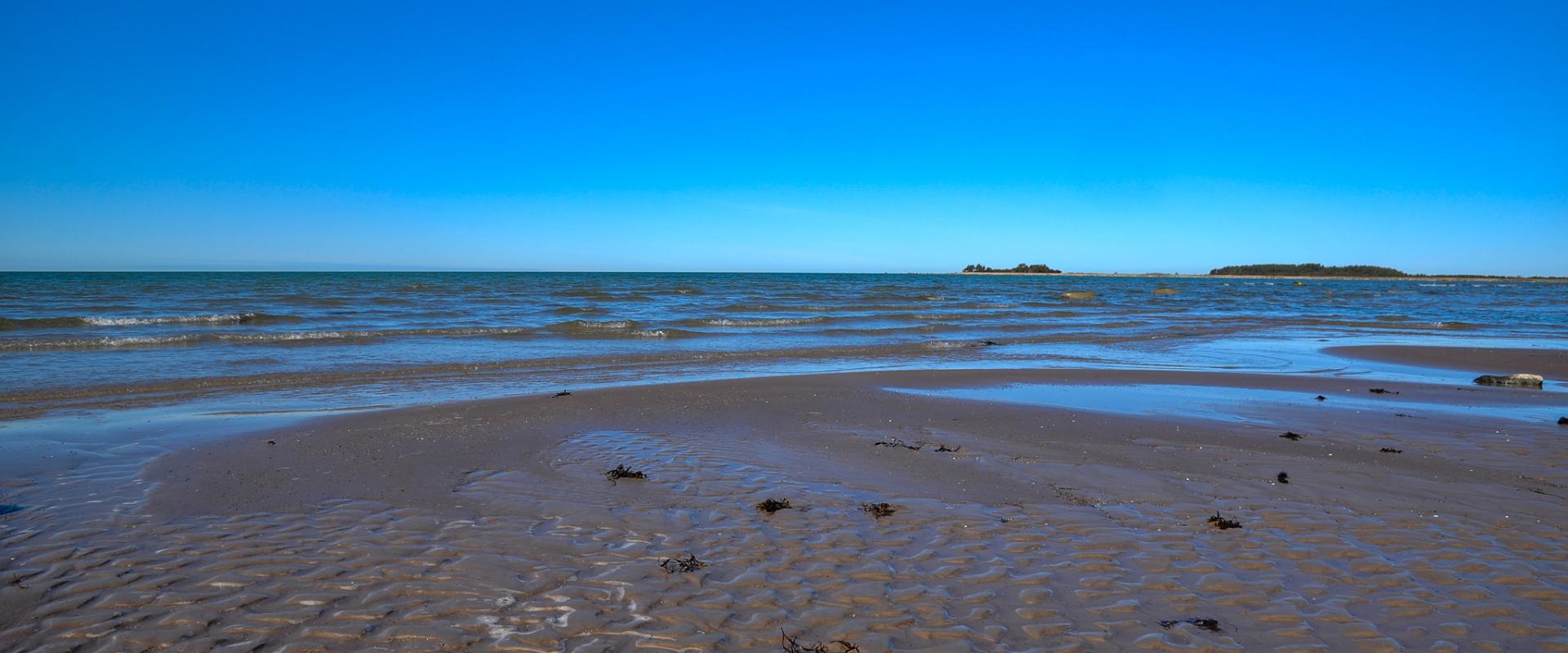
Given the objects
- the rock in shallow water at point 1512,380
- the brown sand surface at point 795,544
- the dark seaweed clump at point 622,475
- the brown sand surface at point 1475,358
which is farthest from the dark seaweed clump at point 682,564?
the brown sand surface at point 1475,358

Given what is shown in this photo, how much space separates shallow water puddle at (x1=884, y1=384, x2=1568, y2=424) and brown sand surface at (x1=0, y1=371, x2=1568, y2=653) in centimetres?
154

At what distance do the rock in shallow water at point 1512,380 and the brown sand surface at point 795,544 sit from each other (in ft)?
17.6

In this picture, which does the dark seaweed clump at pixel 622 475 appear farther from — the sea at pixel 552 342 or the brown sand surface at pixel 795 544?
the sea at pixel 552 342

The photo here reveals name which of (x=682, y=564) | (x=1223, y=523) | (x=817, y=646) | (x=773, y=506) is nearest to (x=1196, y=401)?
(x=1223, y=523)

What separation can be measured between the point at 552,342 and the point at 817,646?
52.1ft

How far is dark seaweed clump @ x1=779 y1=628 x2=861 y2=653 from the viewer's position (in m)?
3.31

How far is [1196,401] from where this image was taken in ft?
34.3

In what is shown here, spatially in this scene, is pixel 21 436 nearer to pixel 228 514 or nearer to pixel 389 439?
pixel 389 439

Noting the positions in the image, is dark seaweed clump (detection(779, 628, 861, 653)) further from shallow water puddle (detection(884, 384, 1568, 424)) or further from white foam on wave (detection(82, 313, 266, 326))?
white foam on wave (detection(82, 313, 266, 326))

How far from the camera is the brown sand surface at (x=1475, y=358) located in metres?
14.7

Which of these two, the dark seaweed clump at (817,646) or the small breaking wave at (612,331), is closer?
the dark seaweed clump at (817,646)

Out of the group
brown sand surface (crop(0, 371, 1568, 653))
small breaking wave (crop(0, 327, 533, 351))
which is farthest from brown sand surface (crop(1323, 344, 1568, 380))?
small breaking wave (crop(0, 327, 533, 351))

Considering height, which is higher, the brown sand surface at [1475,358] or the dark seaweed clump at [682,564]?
the dark seaweed clump at [682,564]

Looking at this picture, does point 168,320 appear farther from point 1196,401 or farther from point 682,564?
point 1196,401
